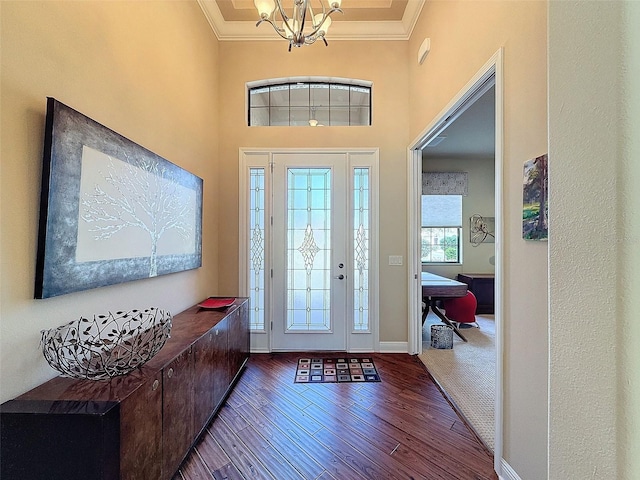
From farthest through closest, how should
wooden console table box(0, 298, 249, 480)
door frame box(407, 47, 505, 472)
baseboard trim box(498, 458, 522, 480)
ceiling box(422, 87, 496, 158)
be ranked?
ceiling box(422, 87, 496, 158) < door frame box(407, 47, 505, 472) < baseboard trim box(498, 458, 522, 480) < wooden console table box(0, 298, 249, 480)

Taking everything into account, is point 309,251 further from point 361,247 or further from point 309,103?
point 309,103

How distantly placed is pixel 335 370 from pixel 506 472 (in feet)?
5.31

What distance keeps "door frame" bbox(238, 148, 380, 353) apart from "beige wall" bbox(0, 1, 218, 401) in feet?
2.61

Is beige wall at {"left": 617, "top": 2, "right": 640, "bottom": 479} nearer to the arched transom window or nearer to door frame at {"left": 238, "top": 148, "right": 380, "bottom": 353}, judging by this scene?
door frame at {"left": 238, "top": 148, "right": 380, "bottom": 353}

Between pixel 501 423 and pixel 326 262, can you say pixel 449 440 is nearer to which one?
pixel 501 423

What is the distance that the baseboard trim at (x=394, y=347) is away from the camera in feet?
11.1

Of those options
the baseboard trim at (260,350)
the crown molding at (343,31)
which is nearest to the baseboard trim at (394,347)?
the baseboard trim at (260,350)

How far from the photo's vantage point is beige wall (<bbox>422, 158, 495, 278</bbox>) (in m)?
6.00

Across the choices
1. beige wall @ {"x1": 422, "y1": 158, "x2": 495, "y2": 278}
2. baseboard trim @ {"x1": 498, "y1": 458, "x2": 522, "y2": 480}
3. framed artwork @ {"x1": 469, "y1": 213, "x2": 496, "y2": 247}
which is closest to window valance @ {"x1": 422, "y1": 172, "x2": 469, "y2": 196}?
beige wall @ {"x1": 422, "y1": 158, "x2": 495, "y2": 278}

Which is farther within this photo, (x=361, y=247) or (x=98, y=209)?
(x=361, y=247)

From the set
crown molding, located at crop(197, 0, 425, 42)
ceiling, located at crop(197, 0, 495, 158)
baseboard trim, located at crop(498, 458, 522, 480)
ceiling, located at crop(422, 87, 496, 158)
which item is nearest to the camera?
baseboard trim, located at crop(498, 458, 522, 480)

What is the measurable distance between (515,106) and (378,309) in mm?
2469

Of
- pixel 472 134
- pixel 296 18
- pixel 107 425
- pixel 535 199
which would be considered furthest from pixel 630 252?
pixel 472 134

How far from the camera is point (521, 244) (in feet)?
4.86
